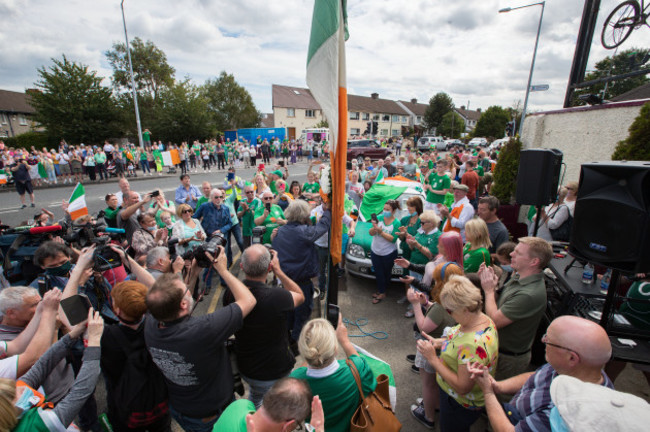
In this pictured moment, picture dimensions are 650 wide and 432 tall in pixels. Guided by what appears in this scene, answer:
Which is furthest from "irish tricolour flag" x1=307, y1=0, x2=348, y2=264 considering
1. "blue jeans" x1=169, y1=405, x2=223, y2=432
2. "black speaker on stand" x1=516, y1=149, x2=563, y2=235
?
"black speaker on stand" x1=516, y1=149, x2=563, y2=235

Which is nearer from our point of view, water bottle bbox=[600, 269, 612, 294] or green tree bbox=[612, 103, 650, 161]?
water bottle bbox=[600, 269, 612, 294]

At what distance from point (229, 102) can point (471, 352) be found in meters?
56.2

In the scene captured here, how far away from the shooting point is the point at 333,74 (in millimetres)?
2398

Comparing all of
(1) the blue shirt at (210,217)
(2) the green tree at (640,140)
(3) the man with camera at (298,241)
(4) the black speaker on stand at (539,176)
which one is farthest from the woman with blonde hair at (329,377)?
(2) the green tree at (640,140)

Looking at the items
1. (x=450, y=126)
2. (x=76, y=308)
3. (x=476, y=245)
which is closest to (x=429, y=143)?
(x=450, y=126)

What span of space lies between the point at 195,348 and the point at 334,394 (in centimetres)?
87

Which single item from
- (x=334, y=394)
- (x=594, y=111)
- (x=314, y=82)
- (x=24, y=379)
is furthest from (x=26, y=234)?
(x=594, y=111)

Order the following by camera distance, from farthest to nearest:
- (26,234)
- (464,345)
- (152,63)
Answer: (152,63), (26,234), (464,345)

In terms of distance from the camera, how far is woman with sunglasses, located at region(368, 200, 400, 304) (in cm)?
480

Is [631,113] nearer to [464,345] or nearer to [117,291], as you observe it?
[464,345]

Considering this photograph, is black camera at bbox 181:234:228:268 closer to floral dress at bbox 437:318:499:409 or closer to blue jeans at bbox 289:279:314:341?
blue jeans at bbox 289:279:314:341

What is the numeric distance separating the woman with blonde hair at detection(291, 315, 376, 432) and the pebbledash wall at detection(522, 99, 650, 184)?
6.34m

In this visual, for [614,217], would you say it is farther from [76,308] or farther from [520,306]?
[76,308]

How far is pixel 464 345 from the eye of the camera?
6.68 feet
